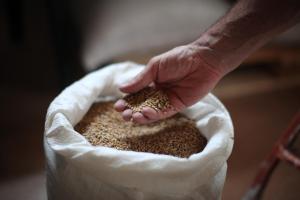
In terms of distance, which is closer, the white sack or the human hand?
the white sack

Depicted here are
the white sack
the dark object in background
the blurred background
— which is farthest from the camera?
the dark object in background

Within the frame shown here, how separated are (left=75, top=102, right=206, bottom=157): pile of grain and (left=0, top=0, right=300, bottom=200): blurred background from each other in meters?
0.36

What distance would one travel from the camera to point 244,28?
2.83ft

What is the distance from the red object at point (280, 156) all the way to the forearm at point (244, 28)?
24cm

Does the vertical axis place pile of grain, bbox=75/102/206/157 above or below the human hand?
below

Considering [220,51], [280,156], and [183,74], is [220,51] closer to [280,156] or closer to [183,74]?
[183,74]

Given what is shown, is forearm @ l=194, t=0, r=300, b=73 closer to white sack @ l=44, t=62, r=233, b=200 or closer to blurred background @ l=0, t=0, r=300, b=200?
white sack @ l=44, t=62, r=233, b=200

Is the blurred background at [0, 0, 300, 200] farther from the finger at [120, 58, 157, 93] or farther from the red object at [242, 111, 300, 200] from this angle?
the finger at [120, 58, 157, 93]

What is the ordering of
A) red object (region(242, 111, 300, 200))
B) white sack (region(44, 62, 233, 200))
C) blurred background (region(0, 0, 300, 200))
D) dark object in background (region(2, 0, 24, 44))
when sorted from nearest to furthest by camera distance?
white sack (region(44, 62, 233, 200)) → red object (region(242, 111, 300, 200)) → blurred background (region(0, 0, 300, 200)) → dark object in background (region(2, 0, 24, 44))

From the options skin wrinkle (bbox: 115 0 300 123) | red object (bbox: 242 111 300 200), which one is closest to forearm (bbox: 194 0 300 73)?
skin wrinkle (bbox: 115 0 300 123)

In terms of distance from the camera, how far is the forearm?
848 millimetres

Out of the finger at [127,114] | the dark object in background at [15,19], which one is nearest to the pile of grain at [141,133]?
the finger at [127,114]

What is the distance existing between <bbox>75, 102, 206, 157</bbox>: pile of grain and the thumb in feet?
0.24

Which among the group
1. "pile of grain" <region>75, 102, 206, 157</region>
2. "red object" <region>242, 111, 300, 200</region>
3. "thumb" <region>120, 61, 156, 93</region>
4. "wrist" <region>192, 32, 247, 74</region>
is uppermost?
"wrist" <region>192, 32, 247, 74</region>
